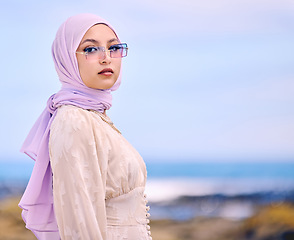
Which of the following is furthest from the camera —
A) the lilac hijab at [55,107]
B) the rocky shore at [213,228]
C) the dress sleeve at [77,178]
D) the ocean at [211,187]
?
the ocean at [211,187]

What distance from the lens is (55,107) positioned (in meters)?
1.89

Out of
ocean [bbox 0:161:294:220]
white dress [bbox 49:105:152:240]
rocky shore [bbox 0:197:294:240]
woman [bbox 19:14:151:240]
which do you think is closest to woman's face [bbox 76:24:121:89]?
woman [bbox 19:14:151:240]

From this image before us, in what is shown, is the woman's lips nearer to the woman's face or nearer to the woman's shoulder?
the woman's face

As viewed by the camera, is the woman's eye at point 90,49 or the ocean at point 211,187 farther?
the ocean at point 211,187

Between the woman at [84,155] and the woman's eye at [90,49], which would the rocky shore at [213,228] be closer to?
the woman at [84,155]

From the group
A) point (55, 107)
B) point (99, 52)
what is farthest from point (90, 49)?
point (55, 107)

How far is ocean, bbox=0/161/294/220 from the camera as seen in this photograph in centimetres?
1109

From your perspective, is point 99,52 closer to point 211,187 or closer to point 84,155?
point 84,155

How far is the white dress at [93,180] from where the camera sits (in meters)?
1.66

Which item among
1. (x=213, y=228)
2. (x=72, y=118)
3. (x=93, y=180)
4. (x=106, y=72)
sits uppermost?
(x=106, y=72)

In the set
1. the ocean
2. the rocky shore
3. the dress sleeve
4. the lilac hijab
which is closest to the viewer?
the dress sleeve

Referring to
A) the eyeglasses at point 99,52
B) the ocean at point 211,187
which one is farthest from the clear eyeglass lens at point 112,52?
the ocean at point 211,187

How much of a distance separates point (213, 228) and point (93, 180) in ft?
25.0

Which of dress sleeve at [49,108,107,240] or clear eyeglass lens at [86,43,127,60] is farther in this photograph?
clear eyeglass lens at [86,43,127,60]
